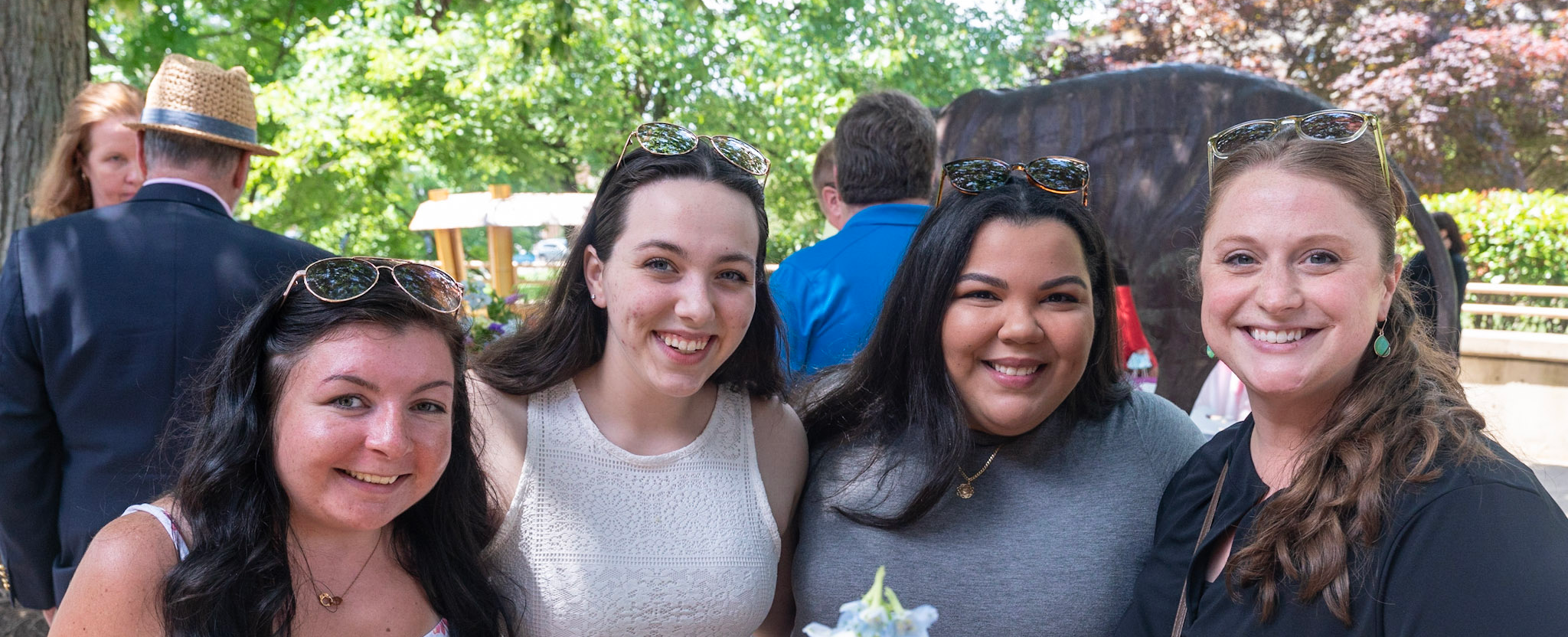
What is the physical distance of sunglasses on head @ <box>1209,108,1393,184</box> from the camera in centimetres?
166

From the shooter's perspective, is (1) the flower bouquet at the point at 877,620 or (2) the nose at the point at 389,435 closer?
(1) the flower bouquet at the point at 877,620

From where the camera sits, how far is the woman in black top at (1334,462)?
1.34 metres

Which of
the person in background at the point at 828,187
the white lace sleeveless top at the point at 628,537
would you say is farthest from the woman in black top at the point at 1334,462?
the person in background at the point at 828,187

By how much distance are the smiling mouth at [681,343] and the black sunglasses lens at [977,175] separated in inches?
23.9

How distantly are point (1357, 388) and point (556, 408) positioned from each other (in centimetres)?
140

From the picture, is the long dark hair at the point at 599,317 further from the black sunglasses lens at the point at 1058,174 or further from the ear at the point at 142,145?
the ear at the point at 142,145

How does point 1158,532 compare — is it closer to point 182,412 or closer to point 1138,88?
point 182,412

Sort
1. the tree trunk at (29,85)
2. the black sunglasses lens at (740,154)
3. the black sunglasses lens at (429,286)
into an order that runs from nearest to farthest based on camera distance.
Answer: the black sunglasses lens at (429,286) → the black sunglasses lens at (740,154) → the tree trunk at (29,85)

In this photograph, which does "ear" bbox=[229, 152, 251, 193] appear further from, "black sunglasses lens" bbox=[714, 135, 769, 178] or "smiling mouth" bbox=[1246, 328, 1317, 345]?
"smiling mouth" bbox=[1246, 328, 1317, 345]

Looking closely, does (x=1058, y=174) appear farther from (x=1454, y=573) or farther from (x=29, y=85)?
(x=29, y=85)

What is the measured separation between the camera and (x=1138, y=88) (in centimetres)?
508

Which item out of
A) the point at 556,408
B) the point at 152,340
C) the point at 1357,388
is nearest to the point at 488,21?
the point at 152,340

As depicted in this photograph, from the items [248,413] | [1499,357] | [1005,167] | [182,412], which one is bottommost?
[1499,357]

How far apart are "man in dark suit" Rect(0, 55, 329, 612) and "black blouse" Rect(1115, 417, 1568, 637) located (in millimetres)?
2241
